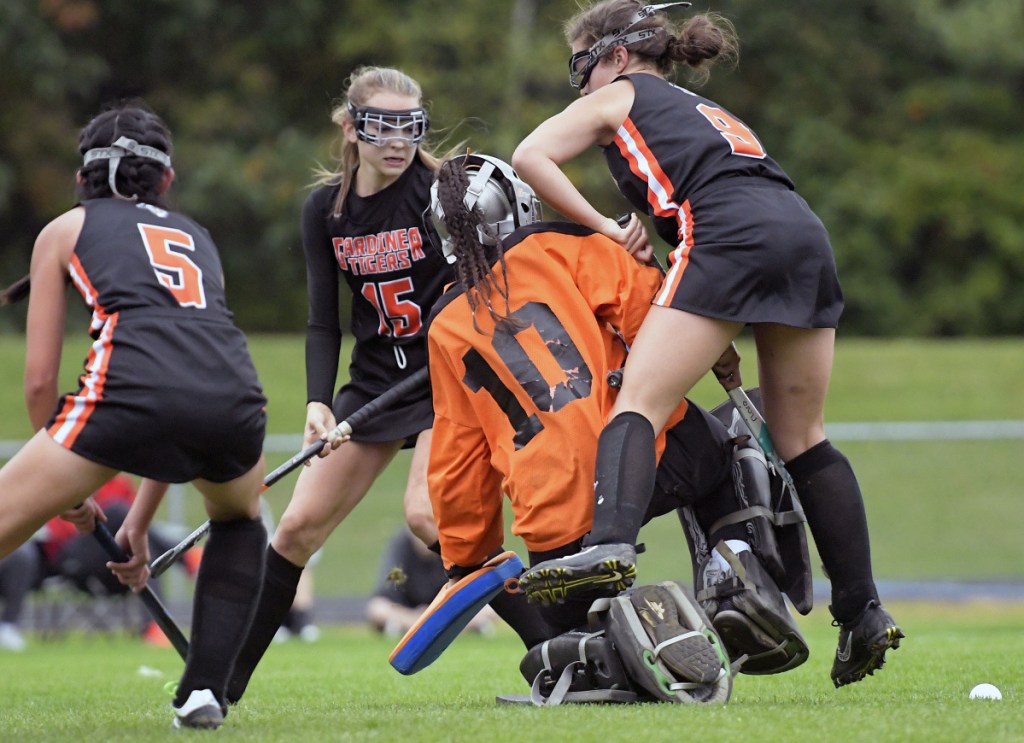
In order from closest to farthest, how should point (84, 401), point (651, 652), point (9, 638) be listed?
point (84, 401) < point (651, 652) < point (9, 638)

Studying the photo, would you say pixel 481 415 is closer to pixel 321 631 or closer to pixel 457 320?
pixel 457 320

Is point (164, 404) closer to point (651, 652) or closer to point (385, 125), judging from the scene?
point (651, 652)

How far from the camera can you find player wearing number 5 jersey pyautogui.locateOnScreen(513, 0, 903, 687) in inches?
152

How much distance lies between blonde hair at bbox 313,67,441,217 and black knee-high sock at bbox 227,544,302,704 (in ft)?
4.12

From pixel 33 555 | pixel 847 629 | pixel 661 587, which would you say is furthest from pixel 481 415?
pixel 33 555

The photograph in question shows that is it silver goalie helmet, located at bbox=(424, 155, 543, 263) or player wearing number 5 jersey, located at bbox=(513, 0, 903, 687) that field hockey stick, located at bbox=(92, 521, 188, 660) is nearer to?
silver goalie helmet, located at bbox=(424, 155, 543, 263)

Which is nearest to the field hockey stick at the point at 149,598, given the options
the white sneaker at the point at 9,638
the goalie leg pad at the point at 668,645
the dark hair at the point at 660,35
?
the goalie leg pad at the point at 668,645

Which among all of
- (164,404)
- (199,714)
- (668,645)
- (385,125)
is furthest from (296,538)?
(668,645)

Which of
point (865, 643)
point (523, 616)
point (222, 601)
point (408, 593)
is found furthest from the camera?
point (408, 593)

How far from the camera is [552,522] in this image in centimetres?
390

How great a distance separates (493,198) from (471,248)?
0.85 feet

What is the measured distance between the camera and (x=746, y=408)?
4301mm

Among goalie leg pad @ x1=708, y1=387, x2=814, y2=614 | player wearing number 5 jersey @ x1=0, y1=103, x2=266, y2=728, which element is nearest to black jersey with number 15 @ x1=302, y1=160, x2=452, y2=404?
player wearing number 5 jersey @ x1=0, y1=103, x2=266, y2=728

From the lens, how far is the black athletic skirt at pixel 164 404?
3.41 meters
